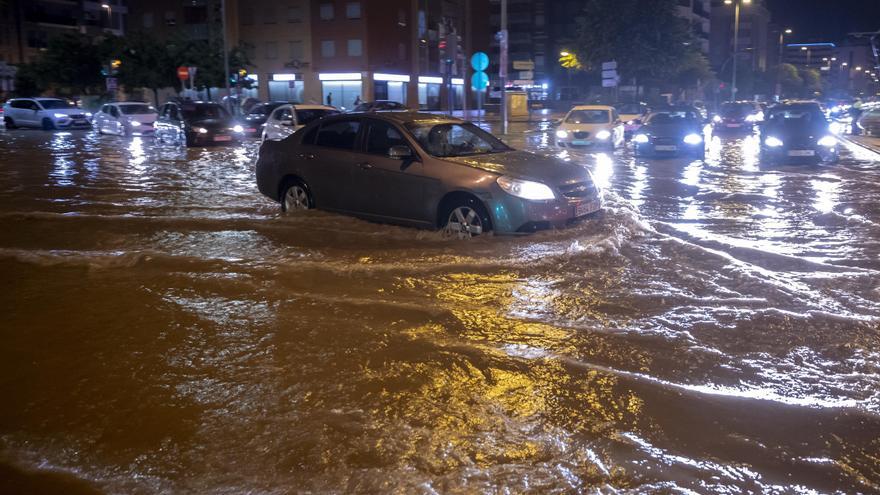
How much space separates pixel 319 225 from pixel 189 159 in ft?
43.9

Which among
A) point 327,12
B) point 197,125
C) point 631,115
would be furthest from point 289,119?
point 327,12

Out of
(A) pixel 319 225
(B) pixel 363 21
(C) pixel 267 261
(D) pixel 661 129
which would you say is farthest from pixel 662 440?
(B) pixel 363 21

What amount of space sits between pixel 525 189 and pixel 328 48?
54.7m

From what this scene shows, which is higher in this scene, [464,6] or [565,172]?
[464,6]

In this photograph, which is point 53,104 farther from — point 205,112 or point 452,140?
point 452,140

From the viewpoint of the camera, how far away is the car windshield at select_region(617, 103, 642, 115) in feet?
112

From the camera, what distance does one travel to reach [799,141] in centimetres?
1922

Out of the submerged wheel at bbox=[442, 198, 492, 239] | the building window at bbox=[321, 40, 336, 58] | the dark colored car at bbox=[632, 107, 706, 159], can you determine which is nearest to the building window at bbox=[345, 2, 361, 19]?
the building window at bbox=[321, 40, 336, 58]

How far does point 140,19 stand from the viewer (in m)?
69.6

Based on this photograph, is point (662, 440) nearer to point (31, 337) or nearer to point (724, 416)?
point (724, 416)

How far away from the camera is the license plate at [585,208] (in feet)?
29.5

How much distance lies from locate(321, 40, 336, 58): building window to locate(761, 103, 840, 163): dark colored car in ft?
146

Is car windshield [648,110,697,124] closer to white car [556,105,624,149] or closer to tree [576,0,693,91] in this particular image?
white car [556,105,624,149]

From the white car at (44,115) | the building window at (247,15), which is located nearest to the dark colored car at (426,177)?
the white car at (44,115)
